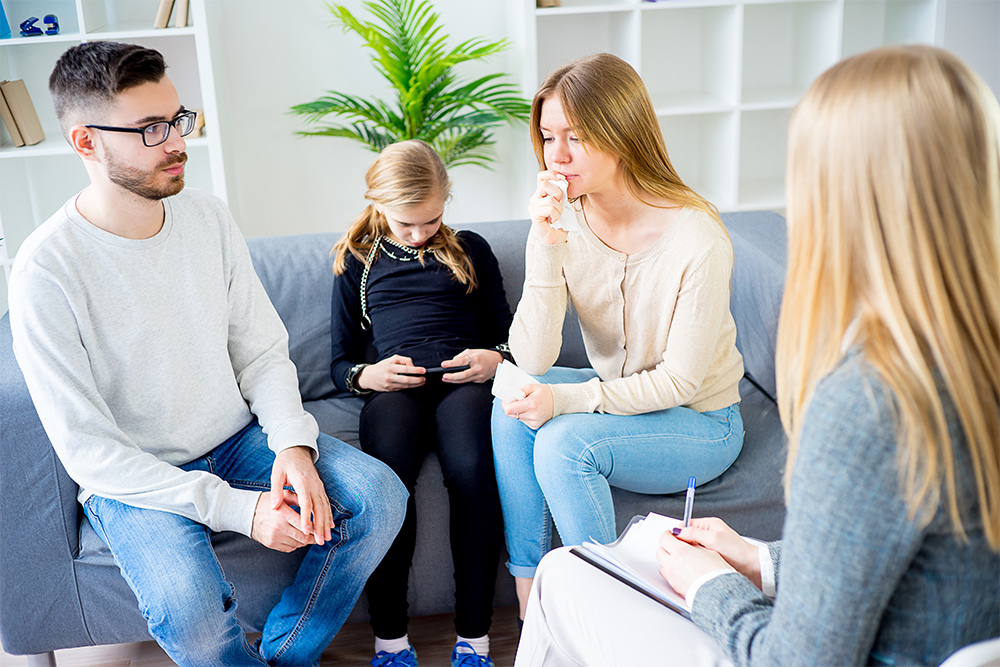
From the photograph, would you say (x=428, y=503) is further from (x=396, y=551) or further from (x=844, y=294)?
(x=844, y=294)

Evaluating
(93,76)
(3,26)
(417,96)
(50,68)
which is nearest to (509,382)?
(93,76)

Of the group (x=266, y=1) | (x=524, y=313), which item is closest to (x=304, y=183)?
(x=266, y=1)

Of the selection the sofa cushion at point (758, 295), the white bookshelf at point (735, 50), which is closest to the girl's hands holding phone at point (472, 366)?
the sofa cushion at point (758, 295)

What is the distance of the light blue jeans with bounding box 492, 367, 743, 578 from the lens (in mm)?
1523

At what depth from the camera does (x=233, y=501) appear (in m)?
1.49

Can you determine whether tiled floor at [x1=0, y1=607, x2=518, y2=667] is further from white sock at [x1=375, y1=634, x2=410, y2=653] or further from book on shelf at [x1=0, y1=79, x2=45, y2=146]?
book on shelf at [x1=0, y1=79, x2=45, y2=146]

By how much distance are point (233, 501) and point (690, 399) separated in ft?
2.89

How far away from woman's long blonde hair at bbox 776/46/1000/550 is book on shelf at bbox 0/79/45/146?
2.87 metres

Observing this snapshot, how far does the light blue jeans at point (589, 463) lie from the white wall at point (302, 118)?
1557 millimetres

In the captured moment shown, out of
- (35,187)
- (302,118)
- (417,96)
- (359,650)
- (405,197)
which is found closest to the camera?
(359,650)

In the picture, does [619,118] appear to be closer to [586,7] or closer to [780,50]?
[586,7]

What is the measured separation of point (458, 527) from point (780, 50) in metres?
2.54

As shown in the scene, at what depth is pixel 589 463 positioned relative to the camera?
1525 millimetres

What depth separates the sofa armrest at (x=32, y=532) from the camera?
1.57m
